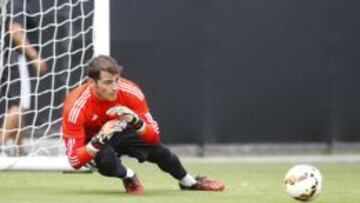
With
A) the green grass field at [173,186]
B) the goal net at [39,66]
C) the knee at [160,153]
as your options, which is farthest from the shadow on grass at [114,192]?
the goal net at [39,66]

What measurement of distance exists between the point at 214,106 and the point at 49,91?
228 cm

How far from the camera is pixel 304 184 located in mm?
7535

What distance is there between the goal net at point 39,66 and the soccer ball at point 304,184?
2.84 metres

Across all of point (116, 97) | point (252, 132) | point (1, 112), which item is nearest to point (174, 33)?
point (252, 132)

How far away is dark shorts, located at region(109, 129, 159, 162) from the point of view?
27.3ft

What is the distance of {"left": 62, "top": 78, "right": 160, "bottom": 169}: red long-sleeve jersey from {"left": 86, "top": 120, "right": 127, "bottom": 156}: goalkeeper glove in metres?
0.05

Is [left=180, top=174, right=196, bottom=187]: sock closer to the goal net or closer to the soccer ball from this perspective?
the soccer ball

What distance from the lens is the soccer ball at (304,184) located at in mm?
7527

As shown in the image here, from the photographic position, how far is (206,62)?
1324cm

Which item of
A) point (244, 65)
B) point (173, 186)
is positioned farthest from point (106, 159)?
point (244, 65)

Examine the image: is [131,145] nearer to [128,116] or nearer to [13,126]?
[128,116]

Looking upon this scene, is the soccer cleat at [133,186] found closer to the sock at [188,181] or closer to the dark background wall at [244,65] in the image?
the sock at [188,181]

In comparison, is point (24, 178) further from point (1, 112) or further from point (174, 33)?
point (174, 33)

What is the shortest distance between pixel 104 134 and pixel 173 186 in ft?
4.70
